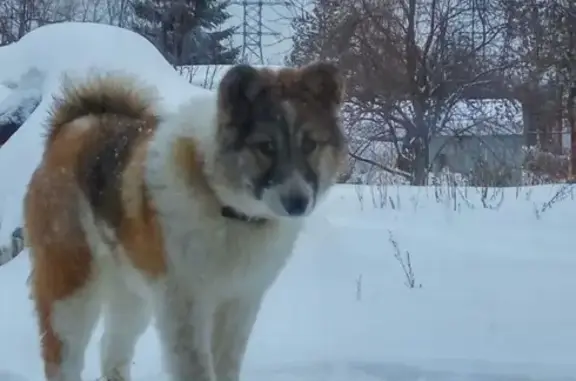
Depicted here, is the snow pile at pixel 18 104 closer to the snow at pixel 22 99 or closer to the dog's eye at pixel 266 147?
the snow at pixel 22 99

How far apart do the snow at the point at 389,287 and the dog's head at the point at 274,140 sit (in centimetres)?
111

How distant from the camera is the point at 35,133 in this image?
22.3 ft

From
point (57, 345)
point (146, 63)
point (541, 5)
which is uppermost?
point (541, 5)

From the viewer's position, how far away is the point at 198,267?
295cm

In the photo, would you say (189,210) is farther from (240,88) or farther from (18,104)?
(18,104)

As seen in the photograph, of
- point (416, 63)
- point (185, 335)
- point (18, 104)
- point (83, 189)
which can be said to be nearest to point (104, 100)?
point (83, 189)

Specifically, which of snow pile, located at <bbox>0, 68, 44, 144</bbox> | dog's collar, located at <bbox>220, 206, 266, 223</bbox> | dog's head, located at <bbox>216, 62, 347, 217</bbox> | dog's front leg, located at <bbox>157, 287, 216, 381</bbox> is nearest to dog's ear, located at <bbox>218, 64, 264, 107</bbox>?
dog's head, located at <bbox>216, 62, 347, 217</bbox>

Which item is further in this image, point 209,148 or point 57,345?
point 57,345

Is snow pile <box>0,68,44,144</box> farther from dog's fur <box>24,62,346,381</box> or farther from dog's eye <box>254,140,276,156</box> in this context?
dog's eye <box>254,140,276,156</box>

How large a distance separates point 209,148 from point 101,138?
67 cm

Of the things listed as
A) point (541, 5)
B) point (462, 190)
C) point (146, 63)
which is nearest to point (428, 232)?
point (462, 190)

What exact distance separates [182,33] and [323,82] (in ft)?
45.8

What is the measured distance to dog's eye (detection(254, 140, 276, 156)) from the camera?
291cm

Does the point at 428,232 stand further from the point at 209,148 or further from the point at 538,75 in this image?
the point at 538,75
